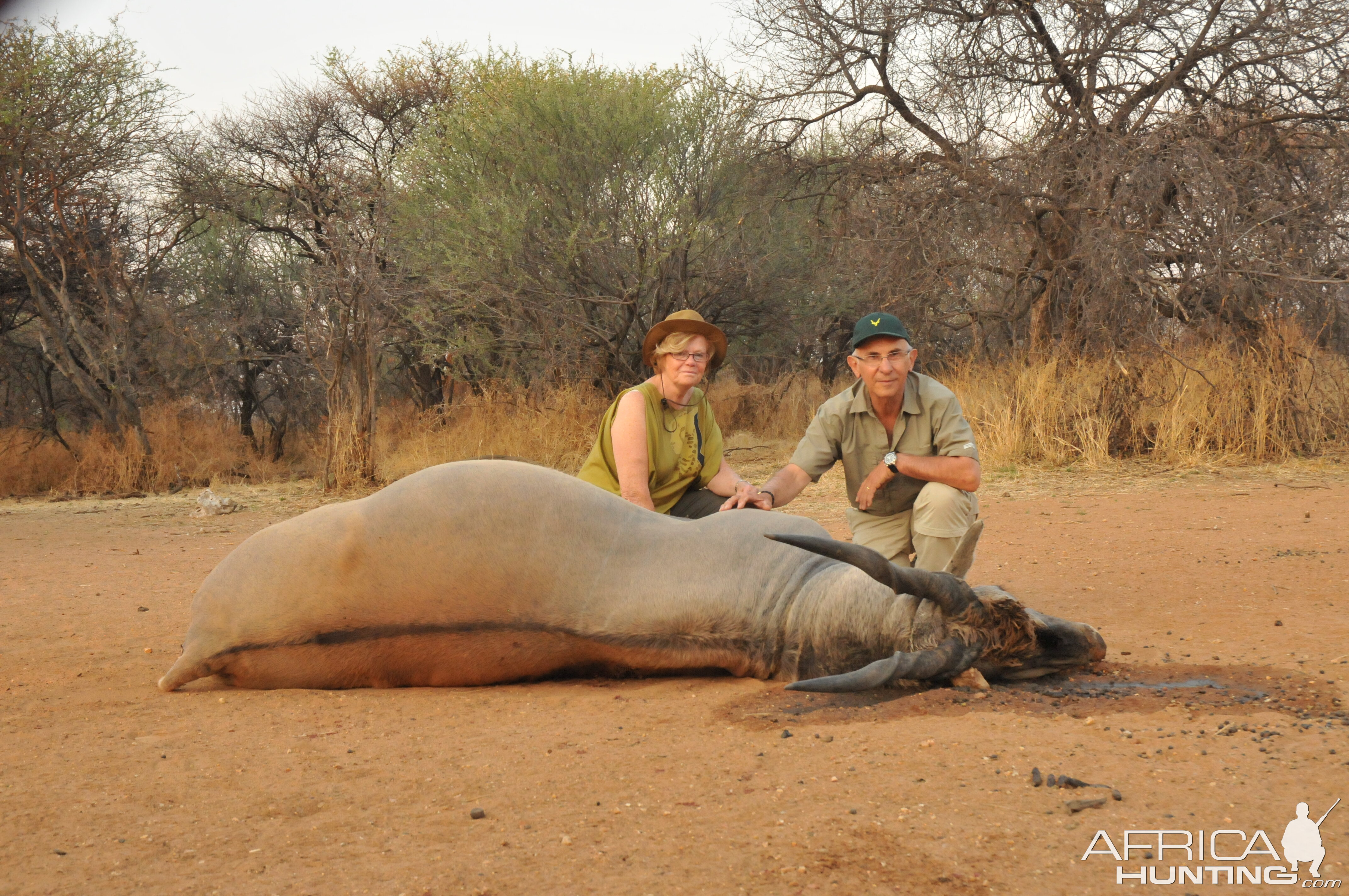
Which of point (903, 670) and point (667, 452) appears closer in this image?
point (903, 670)

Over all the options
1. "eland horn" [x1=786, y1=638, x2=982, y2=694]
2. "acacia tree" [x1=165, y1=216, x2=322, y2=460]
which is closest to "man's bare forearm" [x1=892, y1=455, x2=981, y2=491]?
"eland horn" [x1=786, y1=638, x2=982, y2=694]

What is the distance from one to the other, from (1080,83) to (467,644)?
11.2m

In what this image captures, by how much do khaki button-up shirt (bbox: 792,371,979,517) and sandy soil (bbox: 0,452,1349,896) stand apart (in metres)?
0.95

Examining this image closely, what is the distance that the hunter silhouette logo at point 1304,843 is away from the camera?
83.9 inches

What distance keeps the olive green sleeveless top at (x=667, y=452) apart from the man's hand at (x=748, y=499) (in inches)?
16.5

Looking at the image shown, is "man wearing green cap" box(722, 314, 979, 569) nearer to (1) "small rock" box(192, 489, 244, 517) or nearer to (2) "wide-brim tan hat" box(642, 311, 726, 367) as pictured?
(2) "wide-brim tan hat" box(642, 311, 726, 367)

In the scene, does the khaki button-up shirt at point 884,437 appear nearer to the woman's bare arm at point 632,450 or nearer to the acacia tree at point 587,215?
the woman's bare arm at point 632,450

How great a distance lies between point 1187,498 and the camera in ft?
29.0

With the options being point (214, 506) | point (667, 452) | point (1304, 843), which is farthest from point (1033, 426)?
point (1304, 843)

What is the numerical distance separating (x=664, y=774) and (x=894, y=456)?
7.49 feet

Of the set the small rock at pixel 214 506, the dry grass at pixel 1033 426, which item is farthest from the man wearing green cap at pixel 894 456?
the small rock at pixel 214 506

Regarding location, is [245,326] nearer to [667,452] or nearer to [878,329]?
[667,452]

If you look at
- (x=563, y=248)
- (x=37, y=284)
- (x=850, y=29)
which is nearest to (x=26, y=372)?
(x=37, y=284)

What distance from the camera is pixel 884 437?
495cm
